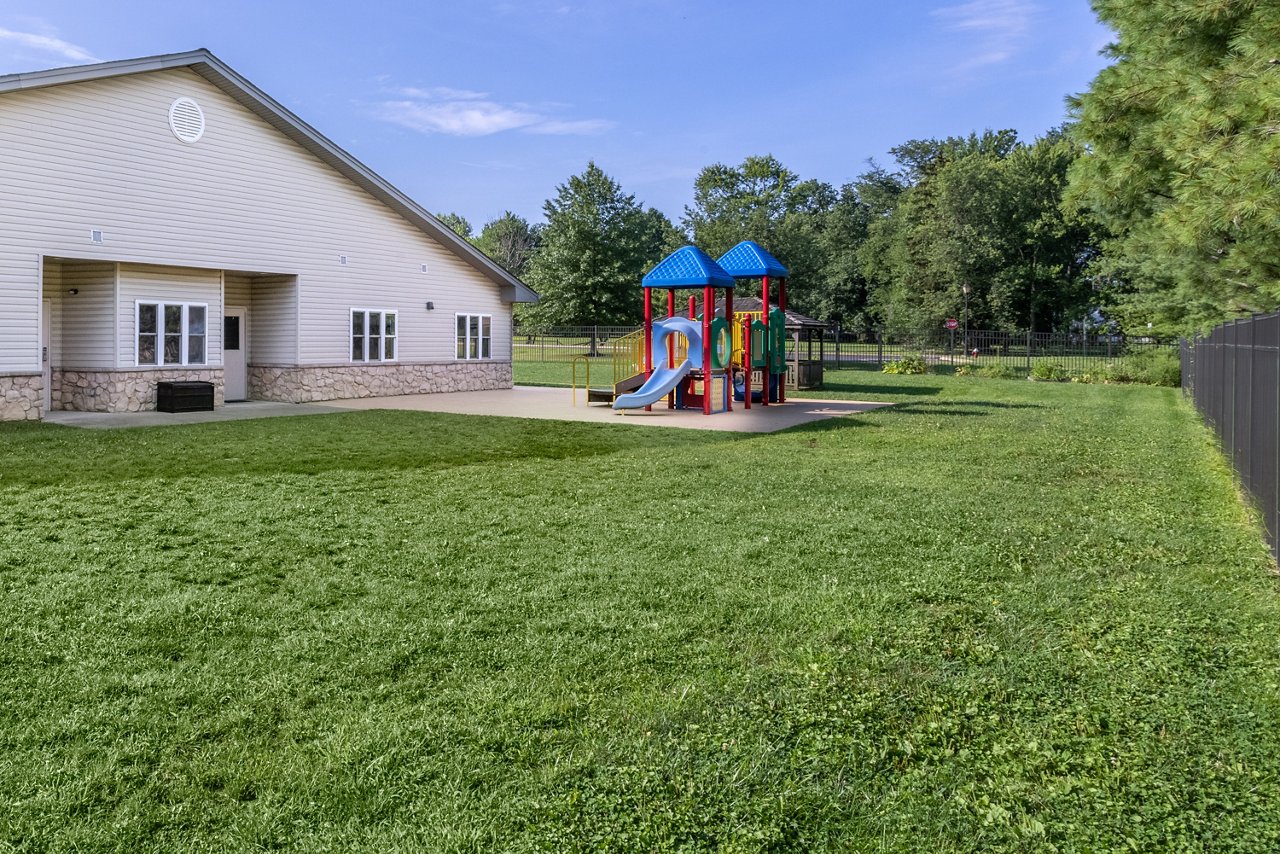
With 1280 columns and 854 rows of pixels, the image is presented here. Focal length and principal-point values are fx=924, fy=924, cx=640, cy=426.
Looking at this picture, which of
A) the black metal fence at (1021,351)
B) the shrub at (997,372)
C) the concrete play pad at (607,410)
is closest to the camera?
the concrete play pad at (607,410)

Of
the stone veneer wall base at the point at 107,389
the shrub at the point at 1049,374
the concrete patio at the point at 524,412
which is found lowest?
the concrete patio at the point at 524,412

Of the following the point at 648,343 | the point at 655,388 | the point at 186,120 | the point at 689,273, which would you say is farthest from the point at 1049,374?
the point at 186,120

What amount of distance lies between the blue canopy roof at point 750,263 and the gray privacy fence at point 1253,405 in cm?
916

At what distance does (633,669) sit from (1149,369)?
31667 millimetres

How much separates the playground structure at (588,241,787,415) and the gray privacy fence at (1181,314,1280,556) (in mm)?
8532

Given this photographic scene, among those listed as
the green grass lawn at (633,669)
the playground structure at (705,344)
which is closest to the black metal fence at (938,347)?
the playground structure at (705,344)

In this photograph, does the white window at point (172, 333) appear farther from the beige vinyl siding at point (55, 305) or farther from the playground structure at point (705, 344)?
the playground structure at point (705, 344)

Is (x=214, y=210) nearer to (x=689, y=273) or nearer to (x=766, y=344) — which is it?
(x=689, y=273)

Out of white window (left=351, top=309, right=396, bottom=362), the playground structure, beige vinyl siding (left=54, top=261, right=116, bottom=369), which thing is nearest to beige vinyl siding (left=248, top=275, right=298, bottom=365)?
white window (left=351, top=309, right=396, bottom=362)

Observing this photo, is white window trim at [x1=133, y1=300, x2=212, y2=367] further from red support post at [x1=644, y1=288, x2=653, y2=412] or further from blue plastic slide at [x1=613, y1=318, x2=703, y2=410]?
red support post at [x1=644, y1=288, x2=653, y2=412]

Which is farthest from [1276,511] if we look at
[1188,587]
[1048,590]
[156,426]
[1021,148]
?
[1021,148]

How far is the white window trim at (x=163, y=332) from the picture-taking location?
17359mm

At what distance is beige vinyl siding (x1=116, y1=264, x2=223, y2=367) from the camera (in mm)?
17125

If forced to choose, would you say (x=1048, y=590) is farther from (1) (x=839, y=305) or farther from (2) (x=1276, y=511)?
(1) (x=839, y=305)
